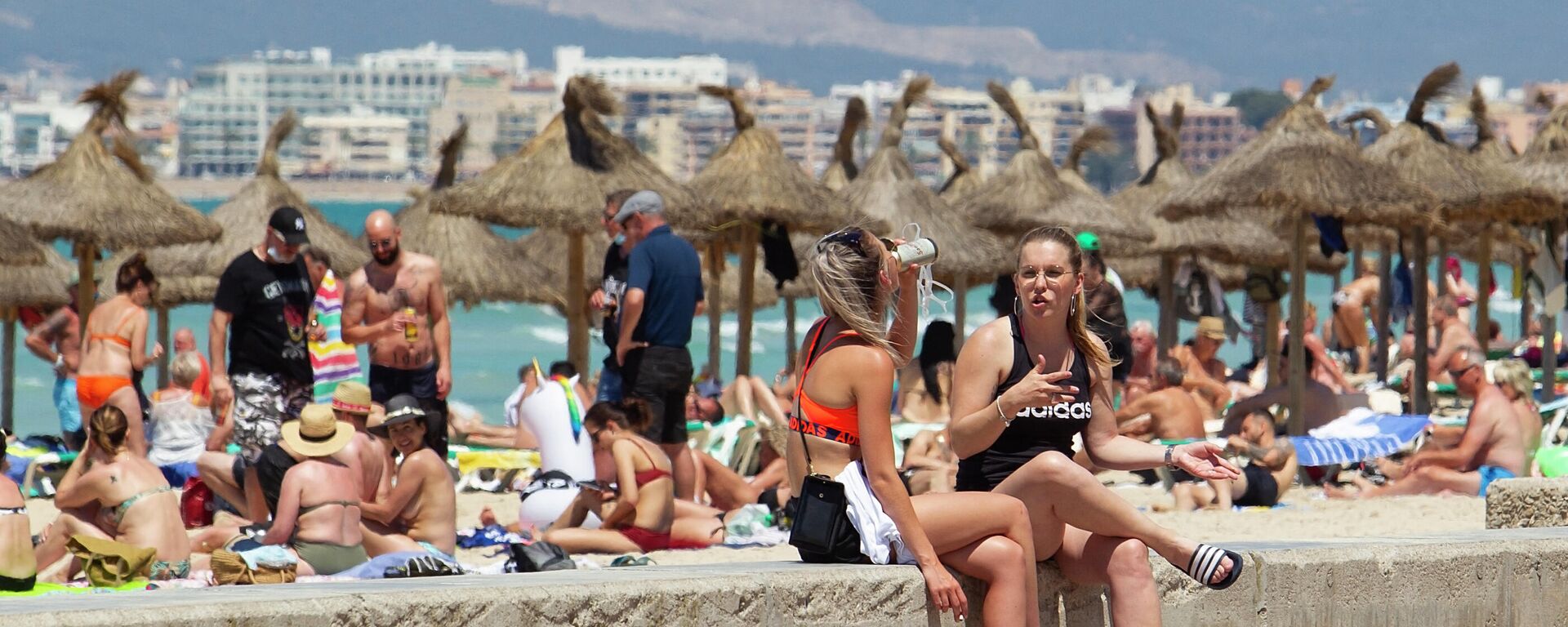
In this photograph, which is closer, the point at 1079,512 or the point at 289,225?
the point at 1079,512

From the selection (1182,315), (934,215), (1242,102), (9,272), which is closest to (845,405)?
(934,215)

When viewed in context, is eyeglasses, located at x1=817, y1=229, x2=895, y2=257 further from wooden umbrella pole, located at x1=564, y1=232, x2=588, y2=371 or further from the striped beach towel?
wooden umbrella pole, located at x1=564, y1=232, x2=588, y2=371

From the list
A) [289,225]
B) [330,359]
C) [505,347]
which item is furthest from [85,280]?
[505,347]

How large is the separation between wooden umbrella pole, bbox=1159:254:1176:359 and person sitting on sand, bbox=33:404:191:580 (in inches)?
434

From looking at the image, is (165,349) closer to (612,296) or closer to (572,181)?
(572,181)

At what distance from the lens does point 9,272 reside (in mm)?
14578

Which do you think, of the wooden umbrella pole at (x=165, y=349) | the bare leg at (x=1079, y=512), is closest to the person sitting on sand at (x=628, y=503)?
the bare leg at (x=1079, y=512)

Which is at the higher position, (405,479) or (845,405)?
(845,405)

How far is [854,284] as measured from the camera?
152 inches

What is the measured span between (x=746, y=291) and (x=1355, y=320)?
8824 millimetres

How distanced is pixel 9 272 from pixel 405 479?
9029 millimetres

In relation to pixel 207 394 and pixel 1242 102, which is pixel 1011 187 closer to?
pixel 207 394

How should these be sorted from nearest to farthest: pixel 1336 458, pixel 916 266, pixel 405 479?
1. pixel 916 266
2. pixel 405 479
3. pixel 1336 458

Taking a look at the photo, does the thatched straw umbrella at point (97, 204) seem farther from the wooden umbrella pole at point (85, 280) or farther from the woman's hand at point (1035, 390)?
the woman's hand at point (1035, 390)
